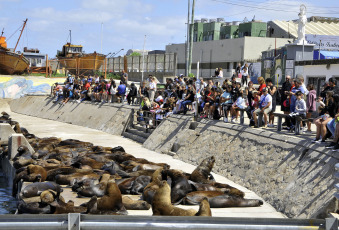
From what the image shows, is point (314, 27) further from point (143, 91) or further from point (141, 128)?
point (141, 128)

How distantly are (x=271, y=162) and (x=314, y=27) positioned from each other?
133 ft

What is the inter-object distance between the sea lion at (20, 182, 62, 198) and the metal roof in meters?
40.8

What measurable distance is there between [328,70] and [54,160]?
11312mm

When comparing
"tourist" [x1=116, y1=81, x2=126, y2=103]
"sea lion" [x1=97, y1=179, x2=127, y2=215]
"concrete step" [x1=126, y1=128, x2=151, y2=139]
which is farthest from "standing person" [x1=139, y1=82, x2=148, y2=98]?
"sea lion" [x1=97, y1=179, x2=127, y2=215]

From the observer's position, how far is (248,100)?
1766 centimetres

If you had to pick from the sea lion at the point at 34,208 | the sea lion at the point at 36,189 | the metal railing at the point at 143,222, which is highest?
the metal railing at the point at 143,222

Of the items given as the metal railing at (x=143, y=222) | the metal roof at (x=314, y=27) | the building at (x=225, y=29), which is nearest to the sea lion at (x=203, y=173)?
the metal railing at (x=143, y=222)

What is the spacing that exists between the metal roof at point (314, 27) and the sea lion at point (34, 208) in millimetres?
42084

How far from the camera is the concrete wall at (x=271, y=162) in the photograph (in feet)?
37.6

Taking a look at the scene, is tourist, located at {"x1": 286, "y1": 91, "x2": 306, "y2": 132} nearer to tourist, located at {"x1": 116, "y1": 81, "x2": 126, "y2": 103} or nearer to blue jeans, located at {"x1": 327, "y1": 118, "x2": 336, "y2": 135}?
blue jeans, located at {"x1": 327, "y1": 118, "x2": 336, "y2": 135}

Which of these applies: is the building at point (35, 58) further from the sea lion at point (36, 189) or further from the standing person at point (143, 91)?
the sea lion at point (36, 189)

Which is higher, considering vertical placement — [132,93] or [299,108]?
[299,108]

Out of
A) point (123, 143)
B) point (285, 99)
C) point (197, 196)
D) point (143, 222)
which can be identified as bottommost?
point (123, 143)

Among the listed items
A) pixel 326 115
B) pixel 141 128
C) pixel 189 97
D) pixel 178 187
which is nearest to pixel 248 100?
pixel 189 97
